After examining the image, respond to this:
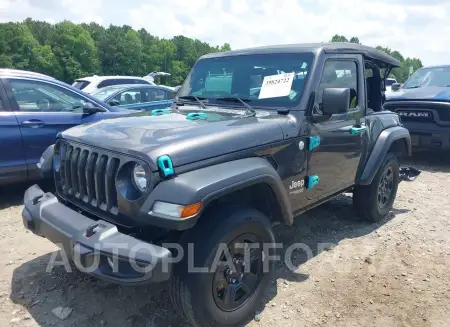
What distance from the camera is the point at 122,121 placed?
326 cm

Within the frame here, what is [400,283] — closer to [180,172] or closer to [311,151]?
[311,151]

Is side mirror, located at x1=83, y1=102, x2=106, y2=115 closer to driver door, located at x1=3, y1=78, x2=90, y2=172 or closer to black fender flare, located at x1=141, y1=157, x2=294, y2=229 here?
driver door, located at x1=3, y1=78, x2=90, y2=172

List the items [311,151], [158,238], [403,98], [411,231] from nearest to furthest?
[158,238], [311,151], [411,231], [403,98]

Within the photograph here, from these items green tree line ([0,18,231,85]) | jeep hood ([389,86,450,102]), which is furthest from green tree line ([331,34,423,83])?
green tree line ([0,18,231,85])

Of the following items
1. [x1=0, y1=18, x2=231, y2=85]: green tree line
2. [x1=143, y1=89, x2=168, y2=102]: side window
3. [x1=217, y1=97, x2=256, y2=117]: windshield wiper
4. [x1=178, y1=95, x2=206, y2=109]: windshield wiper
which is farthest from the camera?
[x1=0, y1=18, x2=231, y2=85]: green tree line

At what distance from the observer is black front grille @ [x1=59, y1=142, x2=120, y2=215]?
2.65 metres

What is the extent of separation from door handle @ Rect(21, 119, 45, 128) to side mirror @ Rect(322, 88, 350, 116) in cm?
366

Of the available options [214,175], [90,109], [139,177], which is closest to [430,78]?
[90,109]

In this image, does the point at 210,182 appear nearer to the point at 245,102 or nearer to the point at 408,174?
the point at 245,102

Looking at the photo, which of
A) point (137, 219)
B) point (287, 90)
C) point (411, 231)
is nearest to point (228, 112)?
point (287, 90)

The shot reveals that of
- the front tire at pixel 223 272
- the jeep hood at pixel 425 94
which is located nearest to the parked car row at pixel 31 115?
the front tire at pixel 223 272

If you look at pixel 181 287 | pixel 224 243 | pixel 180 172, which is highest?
pixel 180 172

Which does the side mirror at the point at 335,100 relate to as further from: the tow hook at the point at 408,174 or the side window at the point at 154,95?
the side window at the point at 154,95

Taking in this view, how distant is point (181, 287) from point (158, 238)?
35 centimetres
